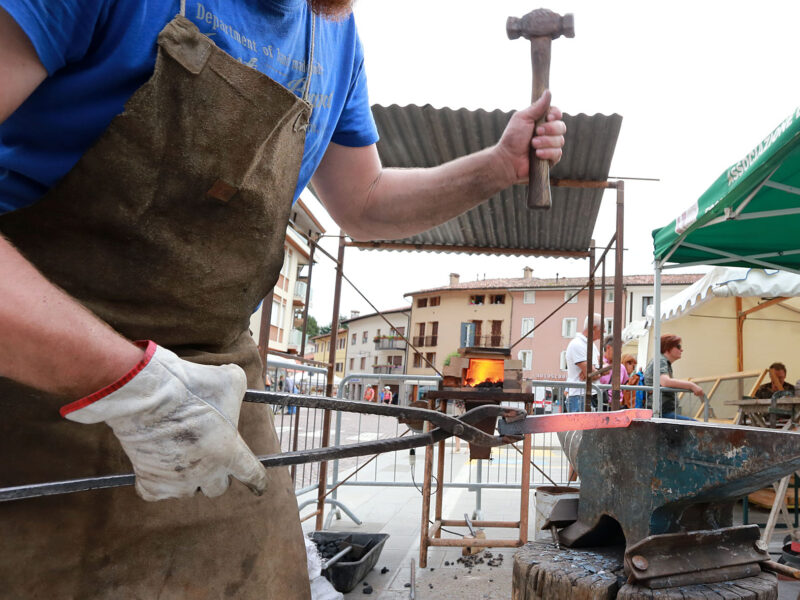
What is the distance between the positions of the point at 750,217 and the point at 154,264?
15.1 ft

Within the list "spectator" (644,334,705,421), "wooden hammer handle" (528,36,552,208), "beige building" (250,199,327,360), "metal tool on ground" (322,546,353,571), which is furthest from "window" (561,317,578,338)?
"wooden hammer handle" (528,36,552,208)

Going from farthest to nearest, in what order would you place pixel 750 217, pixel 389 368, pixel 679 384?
pixel 389 368 < pixel 679 384 < pixel 750 217

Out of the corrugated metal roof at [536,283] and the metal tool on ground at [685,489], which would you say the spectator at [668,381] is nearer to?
the metal tool on ground at [685,489]

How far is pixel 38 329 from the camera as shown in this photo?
2.49 ft

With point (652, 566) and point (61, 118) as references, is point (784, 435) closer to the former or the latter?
point (652, 566)

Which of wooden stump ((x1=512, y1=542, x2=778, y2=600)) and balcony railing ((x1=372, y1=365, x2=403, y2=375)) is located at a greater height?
balcony railing ((x1=372, y1=365, x2=403, y2=375))

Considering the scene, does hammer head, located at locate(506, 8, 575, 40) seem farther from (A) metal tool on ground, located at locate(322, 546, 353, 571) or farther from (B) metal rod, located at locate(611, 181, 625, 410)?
(A) metal tool on ground, located at locate(322, 546, 353, 571)

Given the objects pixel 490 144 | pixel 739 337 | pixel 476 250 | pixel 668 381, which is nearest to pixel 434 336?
pixel 739 337

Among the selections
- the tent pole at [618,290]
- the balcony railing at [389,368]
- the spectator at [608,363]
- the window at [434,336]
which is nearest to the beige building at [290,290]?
the tent pole at [618,290]

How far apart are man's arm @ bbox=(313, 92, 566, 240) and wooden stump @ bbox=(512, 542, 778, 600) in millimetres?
1126

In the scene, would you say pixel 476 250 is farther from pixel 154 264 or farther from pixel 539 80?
pixel 154 264

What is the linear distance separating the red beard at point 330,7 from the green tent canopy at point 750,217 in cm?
285

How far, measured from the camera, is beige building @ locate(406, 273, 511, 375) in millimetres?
43375

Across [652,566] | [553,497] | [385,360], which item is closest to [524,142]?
[652,566]
